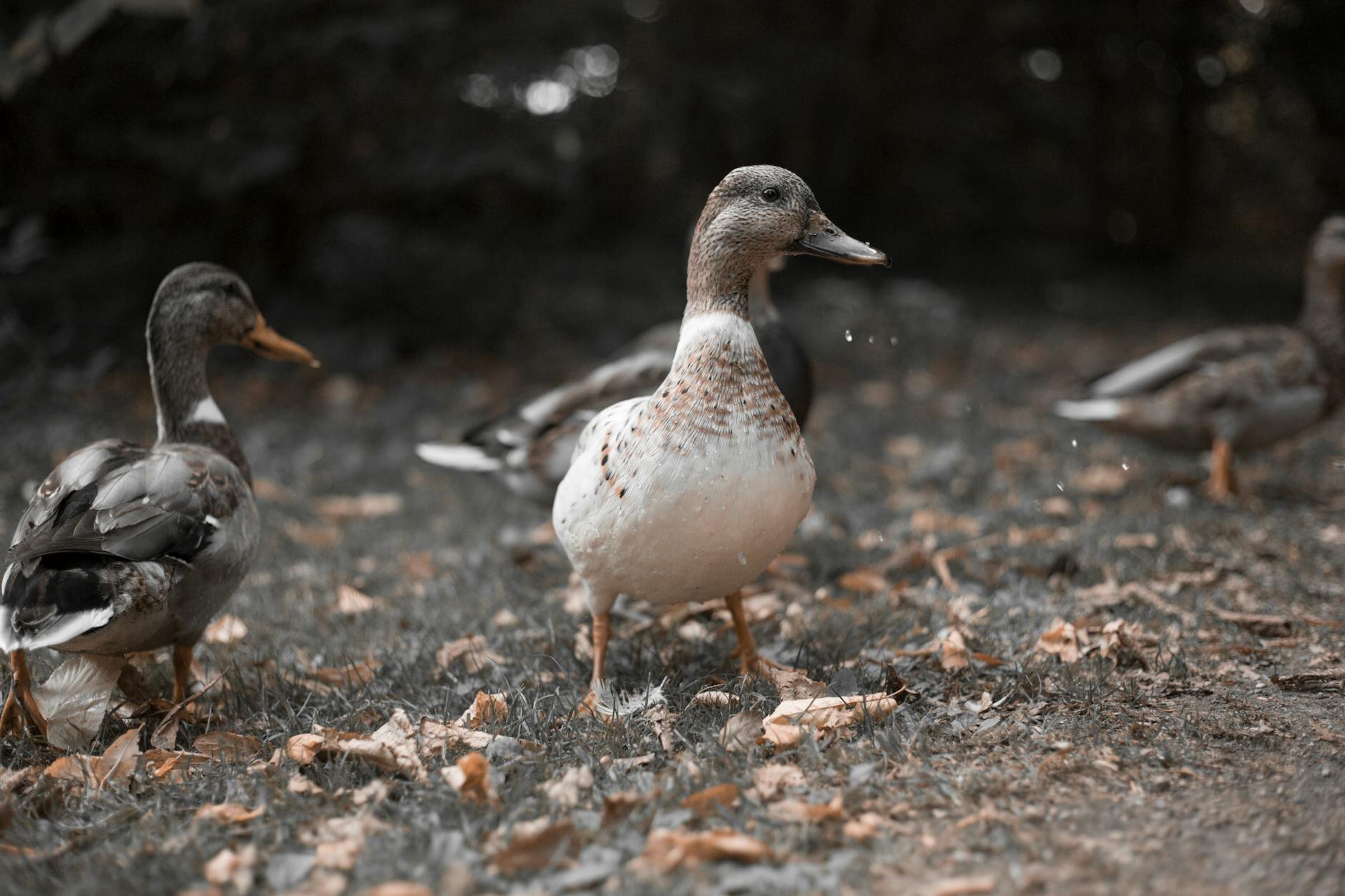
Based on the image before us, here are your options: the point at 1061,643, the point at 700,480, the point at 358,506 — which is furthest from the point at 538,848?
the point at 358,506

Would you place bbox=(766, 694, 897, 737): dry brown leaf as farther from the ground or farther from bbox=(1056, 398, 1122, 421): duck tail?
bbox=(1056, 398, 1122, 421): duck tail

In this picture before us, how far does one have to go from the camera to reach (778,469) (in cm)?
266

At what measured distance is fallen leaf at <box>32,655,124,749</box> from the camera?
8.96 ft

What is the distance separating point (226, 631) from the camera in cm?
367

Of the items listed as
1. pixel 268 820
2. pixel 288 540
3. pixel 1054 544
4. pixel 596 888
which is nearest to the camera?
pixel 596 888

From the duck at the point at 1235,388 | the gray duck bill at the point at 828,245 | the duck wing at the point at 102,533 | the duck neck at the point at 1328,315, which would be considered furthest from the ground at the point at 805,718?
the gray duck bill at the point at 828,245

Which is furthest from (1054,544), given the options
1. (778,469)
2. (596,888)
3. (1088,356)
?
(1088,356)

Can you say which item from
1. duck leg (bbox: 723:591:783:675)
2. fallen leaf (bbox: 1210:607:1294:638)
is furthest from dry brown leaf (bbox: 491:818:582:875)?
fallen leaf (bbox: 1210:607:1294:638)

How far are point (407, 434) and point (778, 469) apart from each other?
15.4ft

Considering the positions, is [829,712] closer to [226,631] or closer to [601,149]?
[226,631]

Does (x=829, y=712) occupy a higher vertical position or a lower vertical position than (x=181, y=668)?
higher

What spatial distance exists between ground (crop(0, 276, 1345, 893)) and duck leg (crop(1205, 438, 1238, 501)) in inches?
4.3

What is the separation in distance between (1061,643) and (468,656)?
1.68 meters

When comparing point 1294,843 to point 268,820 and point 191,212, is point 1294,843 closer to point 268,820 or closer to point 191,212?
point 268,820
